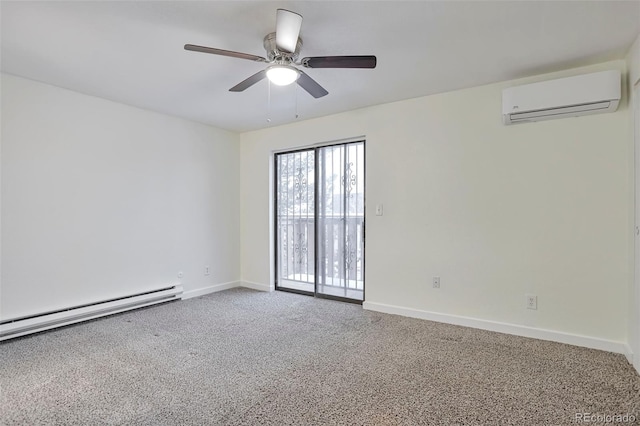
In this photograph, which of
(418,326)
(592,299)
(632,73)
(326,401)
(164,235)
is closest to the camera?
(326,401)

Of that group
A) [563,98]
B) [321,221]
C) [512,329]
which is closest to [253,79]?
[321,221]

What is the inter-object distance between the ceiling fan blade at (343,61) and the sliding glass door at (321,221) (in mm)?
1835

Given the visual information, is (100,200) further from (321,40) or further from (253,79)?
(321,40)

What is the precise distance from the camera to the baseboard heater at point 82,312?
2717mm

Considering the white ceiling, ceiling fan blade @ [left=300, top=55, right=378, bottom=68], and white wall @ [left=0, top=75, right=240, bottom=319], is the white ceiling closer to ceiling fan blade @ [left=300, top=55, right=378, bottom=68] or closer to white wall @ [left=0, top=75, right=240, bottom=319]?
ceiling fan blade @ [left=300, top=55, right=378, bottom=68]

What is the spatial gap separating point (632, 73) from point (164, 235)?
15.1ft

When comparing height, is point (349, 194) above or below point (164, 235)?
above

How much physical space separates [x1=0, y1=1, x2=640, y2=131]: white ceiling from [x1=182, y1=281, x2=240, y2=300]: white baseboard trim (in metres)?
2.41

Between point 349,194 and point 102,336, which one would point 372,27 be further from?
point 102,336

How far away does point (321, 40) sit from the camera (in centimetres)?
220

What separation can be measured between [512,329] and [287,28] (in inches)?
118

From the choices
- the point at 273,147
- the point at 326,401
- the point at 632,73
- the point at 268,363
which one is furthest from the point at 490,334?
the point at 273,147

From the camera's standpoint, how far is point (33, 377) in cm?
213

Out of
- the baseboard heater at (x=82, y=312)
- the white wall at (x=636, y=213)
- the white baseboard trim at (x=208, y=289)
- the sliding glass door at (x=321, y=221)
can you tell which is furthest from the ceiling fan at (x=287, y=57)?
the white baseboard trim at (x=208, y=289)
